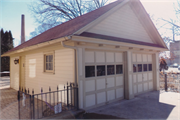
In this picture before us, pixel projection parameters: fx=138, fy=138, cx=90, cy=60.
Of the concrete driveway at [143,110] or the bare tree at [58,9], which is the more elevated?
the bare tree at [58,9]

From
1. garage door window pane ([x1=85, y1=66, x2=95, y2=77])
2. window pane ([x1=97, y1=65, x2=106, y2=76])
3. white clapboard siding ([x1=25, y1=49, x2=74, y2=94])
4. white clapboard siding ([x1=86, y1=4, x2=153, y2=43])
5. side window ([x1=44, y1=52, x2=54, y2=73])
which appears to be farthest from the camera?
side window ([x1=44, y1=52, x2=54, y2=73])

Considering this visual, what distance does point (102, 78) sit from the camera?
616cm

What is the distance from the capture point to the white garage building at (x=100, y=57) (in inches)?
207

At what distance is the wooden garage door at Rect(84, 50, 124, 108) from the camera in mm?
5613

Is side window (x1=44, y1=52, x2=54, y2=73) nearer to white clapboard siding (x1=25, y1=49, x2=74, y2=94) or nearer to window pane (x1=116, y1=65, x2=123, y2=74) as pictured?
white clapboard siding (x1=25, y1=49, x2=74, y2=94)

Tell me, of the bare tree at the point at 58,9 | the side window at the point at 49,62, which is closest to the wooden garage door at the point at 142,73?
the side window at the point at 49,62

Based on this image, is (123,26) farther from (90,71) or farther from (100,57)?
(90,71)

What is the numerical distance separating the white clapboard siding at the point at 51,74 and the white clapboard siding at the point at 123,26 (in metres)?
1.58

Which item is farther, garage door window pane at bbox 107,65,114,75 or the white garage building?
garage door window pane at bbox 107,65,114,75

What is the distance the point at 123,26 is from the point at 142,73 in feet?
10.6

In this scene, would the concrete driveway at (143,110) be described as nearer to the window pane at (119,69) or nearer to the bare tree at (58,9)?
the window pane at (119,69)

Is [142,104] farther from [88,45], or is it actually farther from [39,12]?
[39,12]

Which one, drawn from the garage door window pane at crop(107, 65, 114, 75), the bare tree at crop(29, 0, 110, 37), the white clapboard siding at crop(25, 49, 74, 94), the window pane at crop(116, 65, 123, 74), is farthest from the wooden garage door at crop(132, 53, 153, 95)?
the bare tree at crop(29, 0, 110, 37)

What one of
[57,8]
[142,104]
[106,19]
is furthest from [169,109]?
[57,8]
